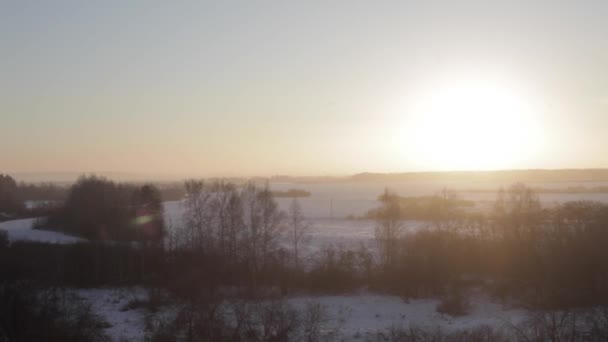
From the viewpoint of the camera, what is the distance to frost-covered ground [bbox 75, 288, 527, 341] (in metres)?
22.4

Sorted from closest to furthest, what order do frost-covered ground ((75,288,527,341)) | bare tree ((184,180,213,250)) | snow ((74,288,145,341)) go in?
snow ((74,288,145,341)), frost-covered ground ((75,288,527,341)), bare tree ((184,180,213,250))

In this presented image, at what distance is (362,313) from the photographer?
1067 inches

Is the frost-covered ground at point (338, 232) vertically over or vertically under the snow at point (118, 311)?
over

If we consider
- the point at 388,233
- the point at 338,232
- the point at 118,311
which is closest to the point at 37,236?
the point at 118,311

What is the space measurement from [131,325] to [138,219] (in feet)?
78.7

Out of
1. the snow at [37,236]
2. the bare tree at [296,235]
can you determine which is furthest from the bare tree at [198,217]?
the snow at [37,236]

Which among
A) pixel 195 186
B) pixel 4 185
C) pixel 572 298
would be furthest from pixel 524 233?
pixel 4 185

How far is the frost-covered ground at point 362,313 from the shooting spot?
73.4 feet

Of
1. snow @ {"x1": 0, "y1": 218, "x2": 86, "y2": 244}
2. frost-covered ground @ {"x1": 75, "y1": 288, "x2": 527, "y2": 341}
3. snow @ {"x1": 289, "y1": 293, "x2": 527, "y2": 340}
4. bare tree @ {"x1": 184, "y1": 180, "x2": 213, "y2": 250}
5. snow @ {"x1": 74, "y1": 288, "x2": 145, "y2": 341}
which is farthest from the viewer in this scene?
snow @ {"x1": 0, "y1": 218, "x2": 86, "y2": 244}

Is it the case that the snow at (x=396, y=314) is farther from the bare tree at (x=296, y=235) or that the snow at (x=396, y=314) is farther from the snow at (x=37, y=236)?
the snow at (x=37, y=236)

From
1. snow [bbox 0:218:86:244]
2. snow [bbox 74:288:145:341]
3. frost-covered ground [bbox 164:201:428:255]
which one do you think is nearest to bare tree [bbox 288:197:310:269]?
frost-covered ground [bbox 164:201:428:255]

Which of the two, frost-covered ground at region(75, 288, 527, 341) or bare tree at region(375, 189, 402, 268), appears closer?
frost-covered ground at region(75, 288, 527, 341)

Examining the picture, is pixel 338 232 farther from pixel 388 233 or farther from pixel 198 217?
pixel 198 217

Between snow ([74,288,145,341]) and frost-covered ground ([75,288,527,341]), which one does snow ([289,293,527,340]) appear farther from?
snow ([74,288,145,341])
